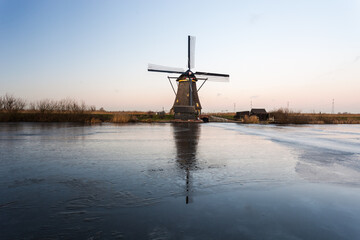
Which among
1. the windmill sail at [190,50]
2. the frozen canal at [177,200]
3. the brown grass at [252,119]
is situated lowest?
the frozen canal at [177,200]

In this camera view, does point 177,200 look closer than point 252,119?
Yes

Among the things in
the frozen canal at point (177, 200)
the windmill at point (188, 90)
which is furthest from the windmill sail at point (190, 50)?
the frozen canal at point (177, 200)

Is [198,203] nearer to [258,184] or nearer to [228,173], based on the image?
[258,184]

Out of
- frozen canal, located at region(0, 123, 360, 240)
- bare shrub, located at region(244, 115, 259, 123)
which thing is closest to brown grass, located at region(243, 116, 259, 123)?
bare shrub, located at region(244, 115, 259, 123)

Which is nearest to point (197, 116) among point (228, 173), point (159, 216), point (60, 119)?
point (60, 119)

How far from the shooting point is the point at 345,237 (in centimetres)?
260

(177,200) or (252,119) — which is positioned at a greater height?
(252,119)

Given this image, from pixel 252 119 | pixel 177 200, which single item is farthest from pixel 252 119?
pixel 177 200

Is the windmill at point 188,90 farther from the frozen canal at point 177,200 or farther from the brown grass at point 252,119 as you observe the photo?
the frozen canal at point 177,200

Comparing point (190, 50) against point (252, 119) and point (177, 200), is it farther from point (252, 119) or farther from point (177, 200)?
point (177, 200)

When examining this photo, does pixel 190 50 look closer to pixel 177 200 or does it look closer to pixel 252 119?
pixel 252 119

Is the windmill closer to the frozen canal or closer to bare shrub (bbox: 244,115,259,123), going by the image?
bare shrub (bbox: 244,115,259,123)

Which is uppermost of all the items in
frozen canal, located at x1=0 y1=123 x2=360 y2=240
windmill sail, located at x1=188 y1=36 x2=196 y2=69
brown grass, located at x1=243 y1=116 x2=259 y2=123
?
windmill sail, located at x1=188 y1=36 x2=196 y2=69

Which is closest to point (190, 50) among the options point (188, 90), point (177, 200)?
point (188, 90)
